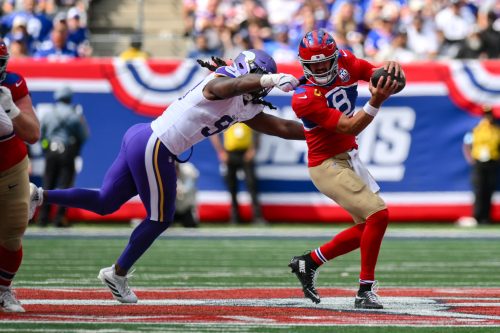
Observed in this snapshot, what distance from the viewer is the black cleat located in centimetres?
775

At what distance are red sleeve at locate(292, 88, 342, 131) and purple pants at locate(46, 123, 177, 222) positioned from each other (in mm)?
905

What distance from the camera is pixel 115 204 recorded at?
7.75 meters

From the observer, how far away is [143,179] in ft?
24.8

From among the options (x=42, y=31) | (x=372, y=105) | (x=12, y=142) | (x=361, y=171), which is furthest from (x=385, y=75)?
(x=42, y=31)

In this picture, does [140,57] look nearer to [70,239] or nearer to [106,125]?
[106,125]

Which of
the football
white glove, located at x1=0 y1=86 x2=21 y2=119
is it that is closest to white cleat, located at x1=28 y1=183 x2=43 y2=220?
white glove, located at x1=0 y1=86 x2=21 y2=119

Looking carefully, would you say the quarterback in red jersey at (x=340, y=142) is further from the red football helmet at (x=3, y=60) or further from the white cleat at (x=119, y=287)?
the red football helmet at (x=3, y=60)

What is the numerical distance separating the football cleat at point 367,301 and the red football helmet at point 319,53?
142 cm

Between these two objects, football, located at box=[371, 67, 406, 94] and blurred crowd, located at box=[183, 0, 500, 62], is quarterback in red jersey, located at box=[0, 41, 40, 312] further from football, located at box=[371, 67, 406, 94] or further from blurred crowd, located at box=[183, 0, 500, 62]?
blurred crowd, located at box=[183, 0, 500, 62]

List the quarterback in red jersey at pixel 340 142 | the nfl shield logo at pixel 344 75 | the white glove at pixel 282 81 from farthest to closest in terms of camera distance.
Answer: the nfl shield logo at pixel 344 75 → the quarterback in red jersey at pixel 340 142 → the white glove at pixel 282 81

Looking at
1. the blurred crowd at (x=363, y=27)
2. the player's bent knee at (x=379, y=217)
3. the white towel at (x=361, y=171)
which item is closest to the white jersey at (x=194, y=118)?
the white towel at (x=361, y=171)

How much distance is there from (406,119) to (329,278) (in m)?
7.42

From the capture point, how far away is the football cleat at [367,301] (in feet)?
24.0

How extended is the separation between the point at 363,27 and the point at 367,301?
1198cm
